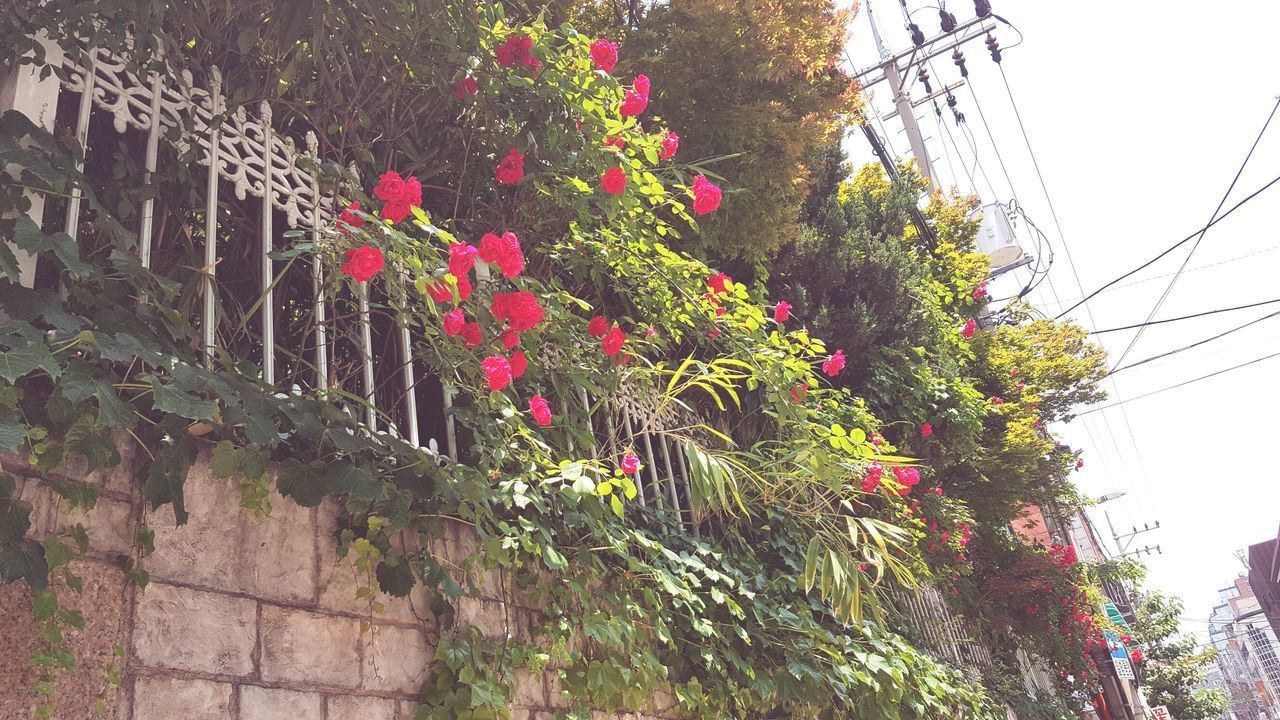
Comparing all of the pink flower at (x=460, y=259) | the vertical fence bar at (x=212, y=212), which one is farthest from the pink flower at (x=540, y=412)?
the vertical fence bar at (x=212, y=212)

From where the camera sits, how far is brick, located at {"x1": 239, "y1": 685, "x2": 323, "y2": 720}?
1.83 metres

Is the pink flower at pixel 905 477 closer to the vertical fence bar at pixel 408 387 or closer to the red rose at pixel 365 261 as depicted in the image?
the vertical fence bar at pixel 408 387

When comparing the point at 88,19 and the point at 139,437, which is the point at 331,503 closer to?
the point at 139,437

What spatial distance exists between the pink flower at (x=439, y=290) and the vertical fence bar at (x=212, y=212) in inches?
20.1

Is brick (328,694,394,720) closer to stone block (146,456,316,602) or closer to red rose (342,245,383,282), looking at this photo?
stone block (146,456,316,602)

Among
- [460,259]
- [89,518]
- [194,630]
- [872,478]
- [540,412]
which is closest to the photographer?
[89,518]

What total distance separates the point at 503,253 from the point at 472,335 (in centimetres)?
26

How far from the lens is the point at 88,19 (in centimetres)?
189

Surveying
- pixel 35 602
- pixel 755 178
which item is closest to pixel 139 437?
pixel 35 602

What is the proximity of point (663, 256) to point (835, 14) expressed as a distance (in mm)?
1647

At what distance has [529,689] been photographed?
261 cm

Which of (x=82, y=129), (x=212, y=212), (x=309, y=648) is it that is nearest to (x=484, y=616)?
(x=309, y=648)

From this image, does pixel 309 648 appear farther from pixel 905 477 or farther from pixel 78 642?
pixel 905 477

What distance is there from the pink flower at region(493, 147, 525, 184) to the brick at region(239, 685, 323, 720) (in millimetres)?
1758
